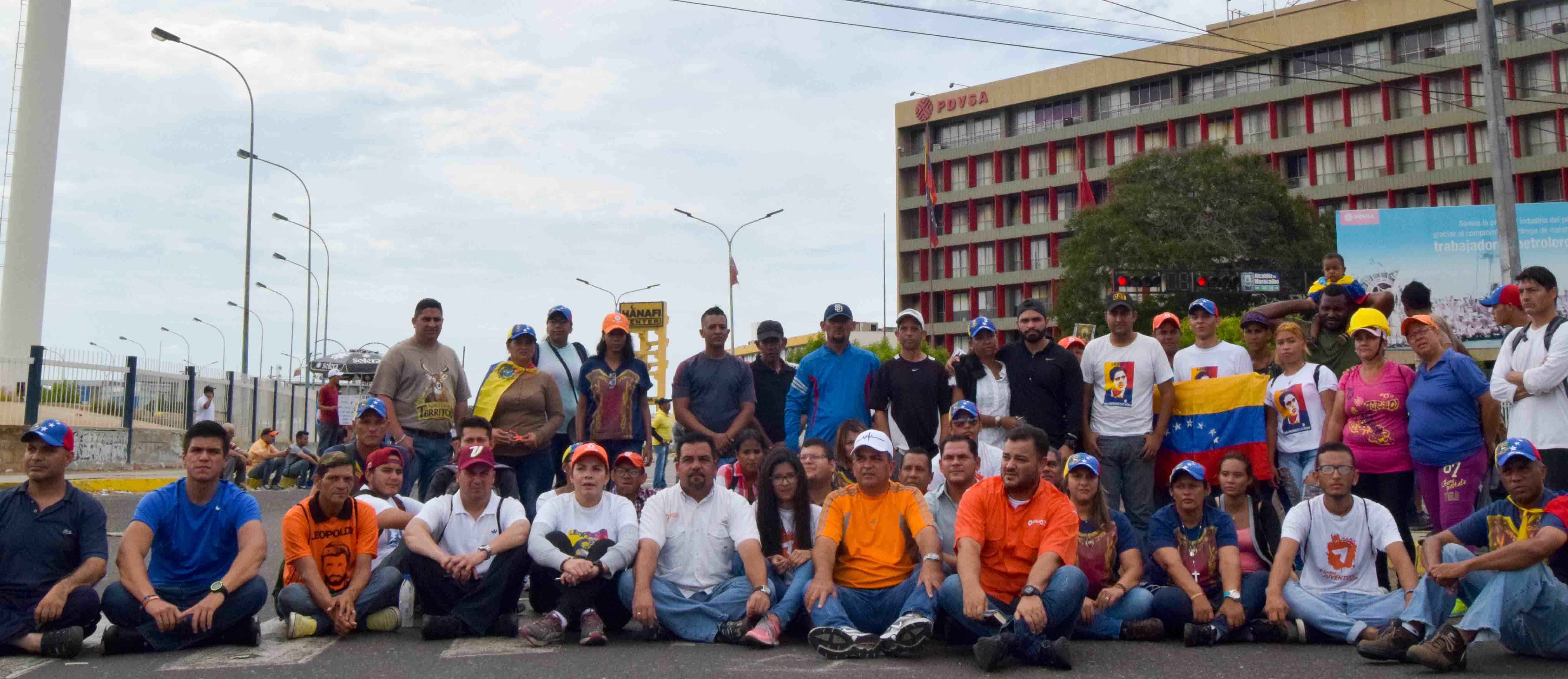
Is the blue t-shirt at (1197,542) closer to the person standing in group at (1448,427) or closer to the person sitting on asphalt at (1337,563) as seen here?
the person sitting on asphalt at (1337,563)

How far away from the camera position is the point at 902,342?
9.20 metres

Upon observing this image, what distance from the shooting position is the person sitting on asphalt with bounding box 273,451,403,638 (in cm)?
702

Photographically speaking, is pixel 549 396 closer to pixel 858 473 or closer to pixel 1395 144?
pixel 858 473

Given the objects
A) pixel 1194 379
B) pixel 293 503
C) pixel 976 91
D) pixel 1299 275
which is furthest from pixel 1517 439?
pixel 976 91

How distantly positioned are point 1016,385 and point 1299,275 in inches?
1427

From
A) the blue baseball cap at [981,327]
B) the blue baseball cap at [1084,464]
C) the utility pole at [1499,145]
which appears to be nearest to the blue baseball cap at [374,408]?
the blue baseball cap at [981,327]

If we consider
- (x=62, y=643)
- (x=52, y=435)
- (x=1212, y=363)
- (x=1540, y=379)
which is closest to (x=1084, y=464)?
(x=1212, y=363)

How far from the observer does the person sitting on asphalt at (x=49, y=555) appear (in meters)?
6.40

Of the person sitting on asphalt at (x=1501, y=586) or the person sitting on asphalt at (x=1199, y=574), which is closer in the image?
the person sitting on asphalt at (x=1501, y=586)

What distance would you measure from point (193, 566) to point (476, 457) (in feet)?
5.20

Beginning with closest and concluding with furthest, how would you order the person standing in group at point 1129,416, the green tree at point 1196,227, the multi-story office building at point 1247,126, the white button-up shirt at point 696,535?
the white button-up shirt at point 696,535 → the person standing in group at point 1129,416 → the green tree at point 1196,227 → the multi-story office building at point 1247,126

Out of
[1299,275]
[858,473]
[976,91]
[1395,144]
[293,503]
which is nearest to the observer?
[858,473]

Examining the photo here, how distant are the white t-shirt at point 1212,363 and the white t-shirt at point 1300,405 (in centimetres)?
27

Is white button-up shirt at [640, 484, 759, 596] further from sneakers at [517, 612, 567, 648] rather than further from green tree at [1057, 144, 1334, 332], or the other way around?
green tree at [1057, 144, 1334, 332]
